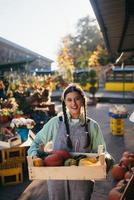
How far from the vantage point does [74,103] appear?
8.86ft

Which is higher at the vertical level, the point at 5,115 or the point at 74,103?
the point at 74,103

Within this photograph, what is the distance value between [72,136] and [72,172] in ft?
1.25

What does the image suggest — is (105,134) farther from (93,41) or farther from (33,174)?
(93,41)

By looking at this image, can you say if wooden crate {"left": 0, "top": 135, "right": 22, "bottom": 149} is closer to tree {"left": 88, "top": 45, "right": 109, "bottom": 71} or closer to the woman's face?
the woman's face

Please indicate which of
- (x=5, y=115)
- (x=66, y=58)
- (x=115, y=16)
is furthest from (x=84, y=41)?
(x=115, y=16)

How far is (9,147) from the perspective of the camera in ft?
19.6

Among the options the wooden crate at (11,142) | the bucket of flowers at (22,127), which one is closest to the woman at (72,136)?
the wooden crate at (11,142)

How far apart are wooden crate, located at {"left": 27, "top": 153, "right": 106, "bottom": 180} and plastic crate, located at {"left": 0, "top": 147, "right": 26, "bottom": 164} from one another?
3676mm

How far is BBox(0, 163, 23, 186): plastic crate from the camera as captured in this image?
19.0 ft

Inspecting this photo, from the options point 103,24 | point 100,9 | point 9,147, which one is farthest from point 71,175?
point 9,147

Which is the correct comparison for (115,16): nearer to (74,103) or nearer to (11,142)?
(74,103)

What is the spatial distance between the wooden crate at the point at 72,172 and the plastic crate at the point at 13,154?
145 inches

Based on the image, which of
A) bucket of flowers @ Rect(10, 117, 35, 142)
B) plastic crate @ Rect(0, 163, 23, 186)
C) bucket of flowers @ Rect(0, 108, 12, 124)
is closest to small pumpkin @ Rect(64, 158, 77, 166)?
plastic crate @ Rect(0, 163, 23, 186)

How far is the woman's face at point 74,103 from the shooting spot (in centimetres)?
270
